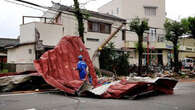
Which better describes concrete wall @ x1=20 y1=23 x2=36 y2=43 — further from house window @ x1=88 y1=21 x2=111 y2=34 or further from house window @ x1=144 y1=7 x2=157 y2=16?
house window @ x1=144 y1=7 x2=157 y2=16

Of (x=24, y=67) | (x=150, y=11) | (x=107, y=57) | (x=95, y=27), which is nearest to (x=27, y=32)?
(x=24, y=67)

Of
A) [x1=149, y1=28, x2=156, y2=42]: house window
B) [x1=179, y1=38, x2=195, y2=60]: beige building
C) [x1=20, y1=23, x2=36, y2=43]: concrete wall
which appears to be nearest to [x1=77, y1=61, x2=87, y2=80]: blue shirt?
[x1=20, y1=23, x2=36, y2=43]: concrete wall

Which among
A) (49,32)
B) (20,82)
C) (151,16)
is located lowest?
(20,82)

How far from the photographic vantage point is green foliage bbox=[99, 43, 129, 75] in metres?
21.0

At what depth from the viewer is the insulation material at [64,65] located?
805 centimetres

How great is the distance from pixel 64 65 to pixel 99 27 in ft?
49.6

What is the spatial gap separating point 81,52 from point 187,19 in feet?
70.1

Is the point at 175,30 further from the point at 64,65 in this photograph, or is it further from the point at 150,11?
the point at 64,65

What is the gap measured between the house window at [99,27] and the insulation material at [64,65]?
13.2 metres

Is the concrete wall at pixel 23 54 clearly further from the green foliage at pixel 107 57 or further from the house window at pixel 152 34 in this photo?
the house window at pixel 152 34

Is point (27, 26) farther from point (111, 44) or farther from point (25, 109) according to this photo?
point (25, 109)

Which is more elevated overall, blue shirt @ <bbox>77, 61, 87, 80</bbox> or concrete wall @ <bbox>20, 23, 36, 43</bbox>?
concrete wall @ <bbox>20, 23, 36, 43</bbox>

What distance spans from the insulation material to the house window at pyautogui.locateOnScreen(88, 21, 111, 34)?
13.2m

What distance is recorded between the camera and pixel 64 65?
9.55m
